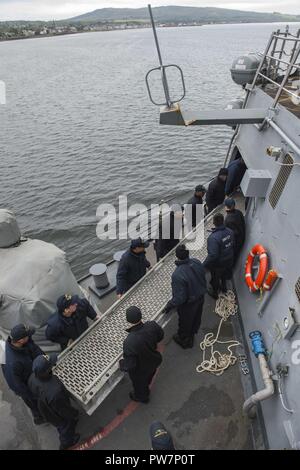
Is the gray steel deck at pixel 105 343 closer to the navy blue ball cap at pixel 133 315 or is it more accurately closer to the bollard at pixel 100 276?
the navy blue ball cap at pixel 133 315

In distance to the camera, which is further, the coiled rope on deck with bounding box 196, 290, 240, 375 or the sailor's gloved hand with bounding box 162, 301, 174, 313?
the sailor's gloved hand with bounding box 162, 301, 174, 313

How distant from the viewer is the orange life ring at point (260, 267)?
210 inches

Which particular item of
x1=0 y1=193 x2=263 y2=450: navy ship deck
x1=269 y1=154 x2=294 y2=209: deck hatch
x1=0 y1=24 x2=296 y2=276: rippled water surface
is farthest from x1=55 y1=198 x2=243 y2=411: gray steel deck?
x1=0 y1=24 x2=296 y2=276: rippled water surface

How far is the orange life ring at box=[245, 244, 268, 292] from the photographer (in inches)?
210

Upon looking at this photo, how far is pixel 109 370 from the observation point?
492cm

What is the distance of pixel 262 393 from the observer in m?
4.42

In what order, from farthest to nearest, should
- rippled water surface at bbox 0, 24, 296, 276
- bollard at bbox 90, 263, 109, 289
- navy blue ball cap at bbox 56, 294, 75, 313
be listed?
rippled water surface at bbox 0, 24, 296, 276, bollard at bbox 90, 263, 109, 289, navy blue ball cap at bbox 56, 294, 75, 313

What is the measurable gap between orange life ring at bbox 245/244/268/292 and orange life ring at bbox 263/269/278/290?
0.63 ft

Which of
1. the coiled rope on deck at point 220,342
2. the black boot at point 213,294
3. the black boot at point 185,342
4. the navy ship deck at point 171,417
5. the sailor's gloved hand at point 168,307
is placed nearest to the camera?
the navy ship deck at point 171,417

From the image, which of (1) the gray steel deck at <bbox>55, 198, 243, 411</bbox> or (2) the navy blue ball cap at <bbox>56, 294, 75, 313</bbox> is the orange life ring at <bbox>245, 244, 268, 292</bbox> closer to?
(1) the gray steel deck at <bbox>55, 198, 243, 411</bbox>

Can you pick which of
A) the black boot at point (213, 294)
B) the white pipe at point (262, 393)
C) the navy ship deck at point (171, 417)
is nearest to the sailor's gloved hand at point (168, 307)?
the navy ship deck at point (171, 417)

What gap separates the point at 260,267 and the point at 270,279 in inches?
16.1

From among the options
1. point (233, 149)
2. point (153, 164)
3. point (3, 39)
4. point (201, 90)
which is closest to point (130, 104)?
point (201, 90)

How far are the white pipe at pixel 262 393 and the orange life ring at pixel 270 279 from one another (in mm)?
987
